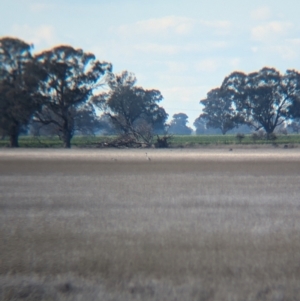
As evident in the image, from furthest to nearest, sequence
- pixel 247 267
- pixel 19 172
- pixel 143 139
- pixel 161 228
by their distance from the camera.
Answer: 1. pixel 143 139
2. pixel 19 172
3. pixel 161 228
4. pixel 247 267

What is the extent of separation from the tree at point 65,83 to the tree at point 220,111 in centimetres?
2707

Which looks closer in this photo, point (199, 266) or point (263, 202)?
point (199, 266)

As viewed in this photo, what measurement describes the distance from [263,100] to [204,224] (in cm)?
7488

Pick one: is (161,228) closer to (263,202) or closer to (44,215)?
(44,215)

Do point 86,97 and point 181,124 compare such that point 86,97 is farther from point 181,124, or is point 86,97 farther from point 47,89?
point 181,124

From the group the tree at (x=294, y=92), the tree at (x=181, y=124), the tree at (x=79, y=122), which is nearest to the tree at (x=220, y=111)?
the tree at (x=294, y=92)

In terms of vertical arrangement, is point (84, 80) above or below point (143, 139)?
above

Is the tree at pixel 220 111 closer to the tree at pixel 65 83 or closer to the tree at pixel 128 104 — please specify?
the tree at pixel 128 104

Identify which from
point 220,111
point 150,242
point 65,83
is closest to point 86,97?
point 65,83

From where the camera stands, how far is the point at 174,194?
18000 millimetres

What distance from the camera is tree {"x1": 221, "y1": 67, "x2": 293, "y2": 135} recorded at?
85.6 m

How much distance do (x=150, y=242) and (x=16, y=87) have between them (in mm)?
57373

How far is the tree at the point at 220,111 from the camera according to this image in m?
89.8

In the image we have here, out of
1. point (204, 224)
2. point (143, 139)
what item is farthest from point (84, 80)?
point (204, 224)
